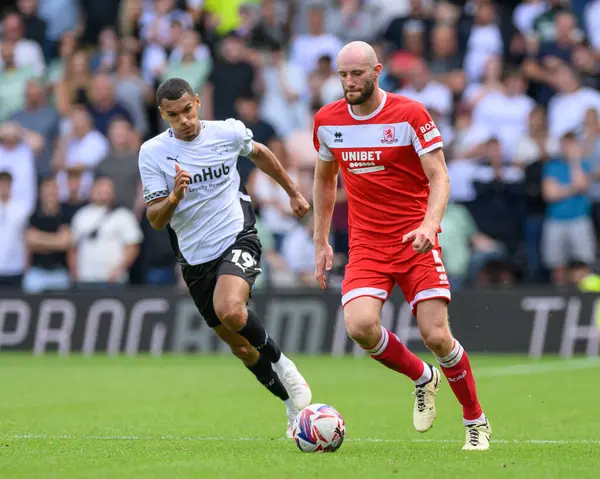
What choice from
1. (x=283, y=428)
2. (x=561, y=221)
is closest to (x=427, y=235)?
(x=283, y=428)

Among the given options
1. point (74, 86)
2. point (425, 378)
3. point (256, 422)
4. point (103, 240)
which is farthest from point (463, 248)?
point (425, 378)


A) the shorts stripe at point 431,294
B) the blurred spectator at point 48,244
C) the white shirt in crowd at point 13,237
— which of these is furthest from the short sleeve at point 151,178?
the white shirt in crowd at point 13,237

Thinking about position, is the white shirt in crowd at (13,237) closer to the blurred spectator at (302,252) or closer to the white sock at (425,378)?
the blurred spectator at (302,252)

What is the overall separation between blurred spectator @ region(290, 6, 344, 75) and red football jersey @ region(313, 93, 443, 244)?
1157cm

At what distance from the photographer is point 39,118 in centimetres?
2038

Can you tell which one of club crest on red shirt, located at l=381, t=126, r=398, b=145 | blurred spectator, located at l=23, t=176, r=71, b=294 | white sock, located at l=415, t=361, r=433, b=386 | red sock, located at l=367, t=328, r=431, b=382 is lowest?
blurred spectator, located at l=23, t=176, r=71, b=294

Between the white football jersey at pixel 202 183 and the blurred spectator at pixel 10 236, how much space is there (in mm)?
9487

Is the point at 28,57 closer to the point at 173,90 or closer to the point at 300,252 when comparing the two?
the point at 300,252

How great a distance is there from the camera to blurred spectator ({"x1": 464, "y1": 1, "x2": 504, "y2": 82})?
19.6 meters

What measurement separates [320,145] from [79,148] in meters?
11.3

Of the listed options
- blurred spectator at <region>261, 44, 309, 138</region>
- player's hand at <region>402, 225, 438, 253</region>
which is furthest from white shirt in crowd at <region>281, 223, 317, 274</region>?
player's hand at <region>402, 225, 438, 253</region>

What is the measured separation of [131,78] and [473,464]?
14.1m

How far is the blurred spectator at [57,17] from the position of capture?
22297mm

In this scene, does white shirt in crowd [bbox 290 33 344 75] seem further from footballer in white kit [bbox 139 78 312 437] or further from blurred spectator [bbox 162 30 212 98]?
footballer in white kit [bbox 139 78 312 437]
